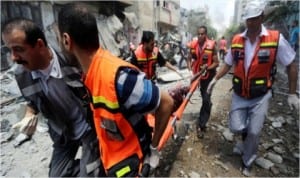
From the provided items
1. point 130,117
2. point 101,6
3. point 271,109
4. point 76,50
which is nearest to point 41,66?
point 76,50

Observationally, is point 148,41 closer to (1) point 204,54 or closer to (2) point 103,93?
(1) point 204,54

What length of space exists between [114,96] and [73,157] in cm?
104

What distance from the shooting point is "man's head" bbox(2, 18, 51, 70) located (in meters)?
1.73

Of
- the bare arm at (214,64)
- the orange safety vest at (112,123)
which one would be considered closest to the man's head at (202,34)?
the bare arm at (214,64)

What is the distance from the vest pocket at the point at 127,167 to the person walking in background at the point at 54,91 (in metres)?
0.23

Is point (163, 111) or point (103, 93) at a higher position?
point (103, 93)

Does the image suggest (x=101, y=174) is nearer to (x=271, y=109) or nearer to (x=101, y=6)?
(x=271, y=109)

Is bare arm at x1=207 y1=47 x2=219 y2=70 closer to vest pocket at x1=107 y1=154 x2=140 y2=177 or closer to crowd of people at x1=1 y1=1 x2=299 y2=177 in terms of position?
crowd of people at x1=1 y1=1 x2=299 y2=177

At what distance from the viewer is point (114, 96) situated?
4.22 ft

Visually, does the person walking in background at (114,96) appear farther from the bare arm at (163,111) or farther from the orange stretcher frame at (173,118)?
the orange stretcher frame at (173,118)

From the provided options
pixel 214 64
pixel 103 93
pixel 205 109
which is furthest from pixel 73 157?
pixel 214 64

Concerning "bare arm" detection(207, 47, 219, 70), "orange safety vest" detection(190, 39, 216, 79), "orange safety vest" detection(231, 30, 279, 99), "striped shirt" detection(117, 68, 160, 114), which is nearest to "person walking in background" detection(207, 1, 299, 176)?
"orange safety vest" detection(231, 30, 279, 99)

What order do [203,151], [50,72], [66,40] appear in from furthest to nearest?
[203,151], [50,72], [66,40]

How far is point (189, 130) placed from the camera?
414 centimetres
